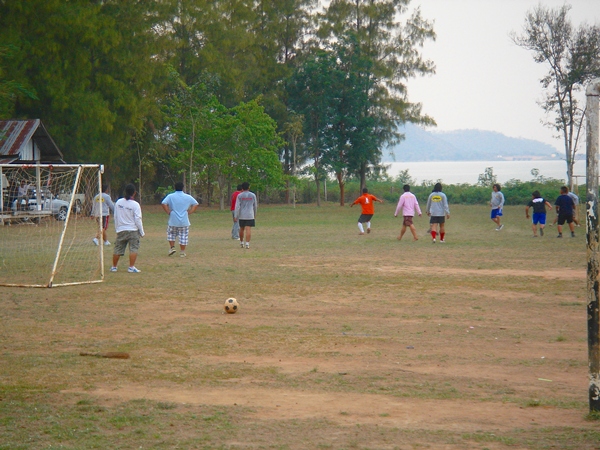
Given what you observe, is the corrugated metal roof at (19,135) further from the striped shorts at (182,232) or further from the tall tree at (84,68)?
the striped shorts at (182,232)

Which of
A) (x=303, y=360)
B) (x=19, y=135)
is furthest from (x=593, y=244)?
(x=19, y=135)

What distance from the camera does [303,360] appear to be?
8453 millimetres

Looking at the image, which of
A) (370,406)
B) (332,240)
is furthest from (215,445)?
(332,240)

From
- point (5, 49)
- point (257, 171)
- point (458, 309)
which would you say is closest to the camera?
point (458, 309)

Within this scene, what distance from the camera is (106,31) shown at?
134 feet

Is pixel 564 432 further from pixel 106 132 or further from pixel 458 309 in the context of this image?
pixel 106 132

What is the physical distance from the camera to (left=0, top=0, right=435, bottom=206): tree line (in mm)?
39750

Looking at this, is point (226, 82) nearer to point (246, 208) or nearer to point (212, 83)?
point (212, 83)

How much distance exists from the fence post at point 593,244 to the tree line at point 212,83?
97.4ft

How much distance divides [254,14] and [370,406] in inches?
2087

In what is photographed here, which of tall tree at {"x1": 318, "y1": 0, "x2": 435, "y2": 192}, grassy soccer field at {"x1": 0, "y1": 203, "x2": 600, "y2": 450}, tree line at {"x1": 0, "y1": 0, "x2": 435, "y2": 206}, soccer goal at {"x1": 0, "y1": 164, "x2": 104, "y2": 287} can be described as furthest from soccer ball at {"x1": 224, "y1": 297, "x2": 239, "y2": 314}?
tall tree at {"x1": 318, "y1": 0, "x2": 435, "y2": 192}

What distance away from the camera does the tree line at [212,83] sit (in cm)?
3975

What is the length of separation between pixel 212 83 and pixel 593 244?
4535 cm

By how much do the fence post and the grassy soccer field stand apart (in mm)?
334
